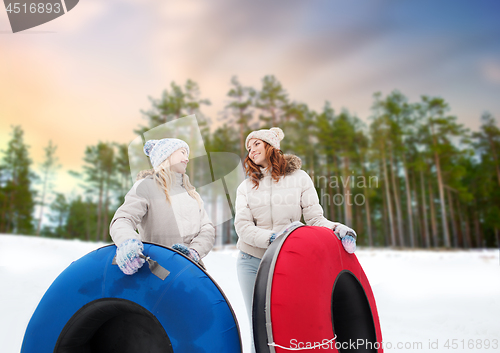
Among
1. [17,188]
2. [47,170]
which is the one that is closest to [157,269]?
[17,188]

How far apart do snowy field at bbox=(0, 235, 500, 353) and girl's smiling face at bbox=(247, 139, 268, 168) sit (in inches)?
83.5

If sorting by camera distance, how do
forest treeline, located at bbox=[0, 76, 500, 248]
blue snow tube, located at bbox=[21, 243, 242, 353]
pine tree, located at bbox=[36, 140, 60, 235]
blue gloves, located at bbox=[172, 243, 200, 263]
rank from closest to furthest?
blue snow tube, located at bbox=[21, 243, 242, 353], blue gloves, located at bbox=[172, 243, 200, 263], forest treeline, located at bbox=[0, 76, 500, 248], pine tree, located at bbox=[36, 140, 60, 235]

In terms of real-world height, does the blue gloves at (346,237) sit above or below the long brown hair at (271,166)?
below

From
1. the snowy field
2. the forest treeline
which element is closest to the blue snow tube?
the snowy field

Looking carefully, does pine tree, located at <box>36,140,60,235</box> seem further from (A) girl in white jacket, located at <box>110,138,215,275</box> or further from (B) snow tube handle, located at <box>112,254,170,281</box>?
(B) snow tube handle, located at <box>112,254,170,281</box>

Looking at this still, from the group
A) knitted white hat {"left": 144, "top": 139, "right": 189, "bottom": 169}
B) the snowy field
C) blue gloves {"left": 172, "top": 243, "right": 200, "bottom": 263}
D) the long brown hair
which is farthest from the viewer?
the snowy field

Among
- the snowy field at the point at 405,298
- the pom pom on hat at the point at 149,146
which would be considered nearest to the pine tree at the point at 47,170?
the snowy field at the point at 405,298

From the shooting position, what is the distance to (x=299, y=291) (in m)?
1.27

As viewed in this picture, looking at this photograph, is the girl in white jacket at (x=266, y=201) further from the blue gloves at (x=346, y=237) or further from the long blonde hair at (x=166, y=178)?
the long blonde hair at (x=166, y=178)

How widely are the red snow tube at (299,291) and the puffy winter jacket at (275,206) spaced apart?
0.35 m

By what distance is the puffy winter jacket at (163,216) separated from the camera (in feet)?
5.15

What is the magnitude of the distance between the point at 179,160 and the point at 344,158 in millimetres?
20044

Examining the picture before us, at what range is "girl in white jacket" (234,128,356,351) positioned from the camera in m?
1.85

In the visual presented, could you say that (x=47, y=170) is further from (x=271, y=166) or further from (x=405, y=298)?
(x=271, y=166)
